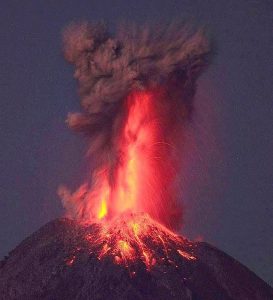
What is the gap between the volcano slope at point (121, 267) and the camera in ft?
83.6

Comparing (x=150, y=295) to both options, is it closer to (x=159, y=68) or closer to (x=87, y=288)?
(x=87, y=288)

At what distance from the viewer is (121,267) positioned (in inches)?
1033

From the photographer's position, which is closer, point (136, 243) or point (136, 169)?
point (136, 243)

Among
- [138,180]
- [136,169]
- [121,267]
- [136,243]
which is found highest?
[136,169]

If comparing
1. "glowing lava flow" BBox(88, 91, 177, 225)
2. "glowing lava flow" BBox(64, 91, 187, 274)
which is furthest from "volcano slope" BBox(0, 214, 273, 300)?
"glowing lava flow" BBox(88, 91, 177, 225)

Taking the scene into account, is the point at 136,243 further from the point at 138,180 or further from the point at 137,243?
the point at 138,180

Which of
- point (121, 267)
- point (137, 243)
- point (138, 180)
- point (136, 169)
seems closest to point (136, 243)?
point (137, 243)

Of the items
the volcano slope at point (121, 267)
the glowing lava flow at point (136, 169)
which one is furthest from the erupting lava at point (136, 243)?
the glowing lava flow at point (136, 169)

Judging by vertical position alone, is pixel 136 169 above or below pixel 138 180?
above

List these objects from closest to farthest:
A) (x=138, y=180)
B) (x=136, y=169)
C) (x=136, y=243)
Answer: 1. (x=136, y=243)
2. (x=138, y=180)
3. (x=136, y=169)

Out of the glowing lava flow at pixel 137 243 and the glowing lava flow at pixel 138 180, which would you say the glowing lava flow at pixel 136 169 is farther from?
the glowing lava flow at pixel 137 243

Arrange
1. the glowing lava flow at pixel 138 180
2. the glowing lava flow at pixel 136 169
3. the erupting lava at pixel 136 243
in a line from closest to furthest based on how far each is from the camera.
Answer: the erupting lava at pixel 136 243 → the glowing lava flow at pixel 138 180 → the glowing lava flow at pixel 136 169

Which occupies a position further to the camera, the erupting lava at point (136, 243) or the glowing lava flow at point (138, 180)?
the glowing lava flow at point (138, 180)

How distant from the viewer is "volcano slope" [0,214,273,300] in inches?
1003
